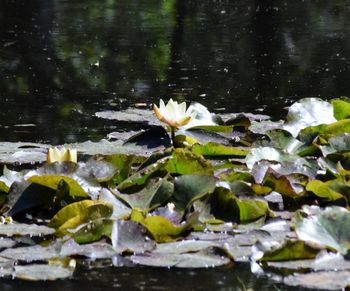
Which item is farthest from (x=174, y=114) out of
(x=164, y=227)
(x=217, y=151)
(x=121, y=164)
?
(x=164, y=227)

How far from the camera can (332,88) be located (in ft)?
16.8

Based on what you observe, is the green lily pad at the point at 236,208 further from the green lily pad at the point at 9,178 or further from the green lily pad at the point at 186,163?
the green lily pad at the point at 9,178

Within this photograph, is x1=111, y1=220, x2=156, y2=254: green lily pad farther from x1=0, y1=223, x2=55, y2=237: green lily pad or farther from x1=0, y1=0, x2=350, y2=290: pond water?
x1=0, y1=223, x2=55, y2=237: green lily pad

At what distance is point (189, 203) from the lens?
2557 mm

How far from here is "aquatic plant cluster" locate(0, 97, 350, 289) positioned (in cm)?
224

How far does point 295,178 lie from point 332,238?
483mm

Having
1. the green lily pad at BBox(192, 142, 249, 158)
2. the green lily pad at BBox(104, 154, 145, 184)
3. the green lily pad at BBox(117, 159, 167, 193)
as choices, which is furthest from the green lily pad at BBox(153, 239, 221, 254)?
the green lily pad at BBox(192, 142, 249, 158)

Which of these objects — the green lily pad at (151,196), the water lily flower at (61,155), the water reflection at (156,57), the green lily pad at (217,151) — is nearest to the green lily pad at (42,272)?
the green lily pad at (151,196)

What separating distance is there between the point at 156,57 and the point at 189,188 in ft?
12.8

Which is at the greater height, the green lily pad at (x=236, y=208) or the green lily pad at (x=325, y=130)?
the green lily pad at (x=236, y=208)

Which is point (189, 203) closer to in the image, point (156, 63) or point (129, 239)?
point (129, 239)

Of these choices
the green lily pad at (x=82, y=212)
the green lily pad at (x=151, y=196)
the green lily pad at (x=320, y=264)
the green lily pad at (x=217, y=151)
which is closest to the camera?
the green lily pad at (x=320, y=264)

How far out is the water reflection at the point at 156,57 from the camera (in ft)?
15.4

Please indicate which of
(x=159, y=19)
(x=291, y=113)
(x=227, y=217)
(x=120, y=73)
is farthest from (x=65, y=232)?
(x=159, y=19)
